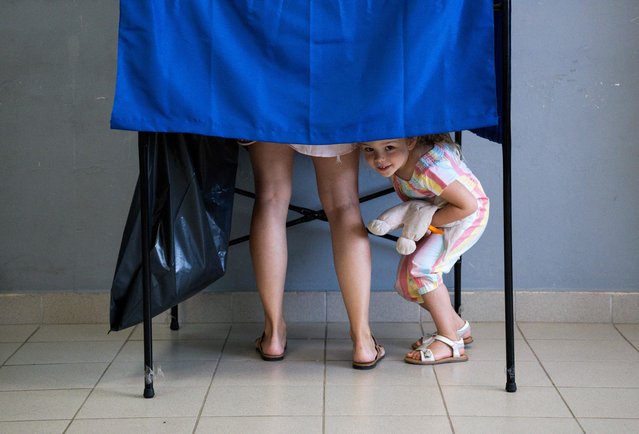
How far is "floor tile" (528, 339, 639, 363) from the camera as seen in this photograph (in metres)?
2.58

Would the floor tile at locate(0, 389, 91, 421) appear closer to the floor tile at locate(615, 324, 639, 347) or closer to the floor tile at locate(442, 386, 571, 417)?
the floor tile at locate(442, 386, 571, 417)

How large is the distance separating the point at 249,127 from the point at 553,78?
113cm

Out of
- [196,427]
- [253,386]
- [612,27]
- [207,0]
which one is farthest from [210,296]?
[612,27]

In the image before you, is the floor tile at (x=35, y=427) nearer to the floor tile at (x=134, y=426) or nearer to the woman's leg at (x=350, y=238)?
the floor tile at (x=134, y=426)

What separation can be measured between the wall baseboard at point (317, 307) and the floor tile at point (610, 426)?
813 millimetres

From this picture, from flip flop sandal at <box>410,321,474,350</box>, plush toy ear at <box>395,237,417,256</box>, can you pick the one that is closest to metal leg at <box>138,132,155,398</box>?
plush toy ear at <box>395,237,417,256</box>

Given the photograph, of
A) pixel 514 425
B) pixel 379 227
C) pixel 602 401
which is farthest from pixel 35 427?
pixel 602 401

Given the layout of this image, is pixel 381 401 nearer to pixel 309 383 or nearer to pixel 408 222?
pixel 309 383

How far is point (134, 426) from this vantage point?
2.13m

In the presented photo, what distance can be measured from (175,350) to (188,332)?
185 millimetres

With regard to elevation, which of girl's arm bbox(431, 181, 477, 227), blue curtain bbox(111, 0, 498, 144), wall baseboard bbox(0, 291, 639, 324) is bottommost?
wall baseboard bbox(0, 291, 639, 324)

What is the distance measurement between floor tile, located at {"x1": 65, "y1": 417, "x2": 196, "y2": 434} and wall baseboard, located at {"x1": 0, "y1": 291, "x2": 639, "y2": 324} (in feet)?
2.65

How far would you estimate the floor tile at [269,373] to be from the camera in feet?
7.92

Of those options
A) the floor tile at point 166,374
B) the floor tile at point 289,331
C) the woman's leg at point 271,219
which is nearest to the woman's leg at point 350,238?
the woman's leg at point 271,219
